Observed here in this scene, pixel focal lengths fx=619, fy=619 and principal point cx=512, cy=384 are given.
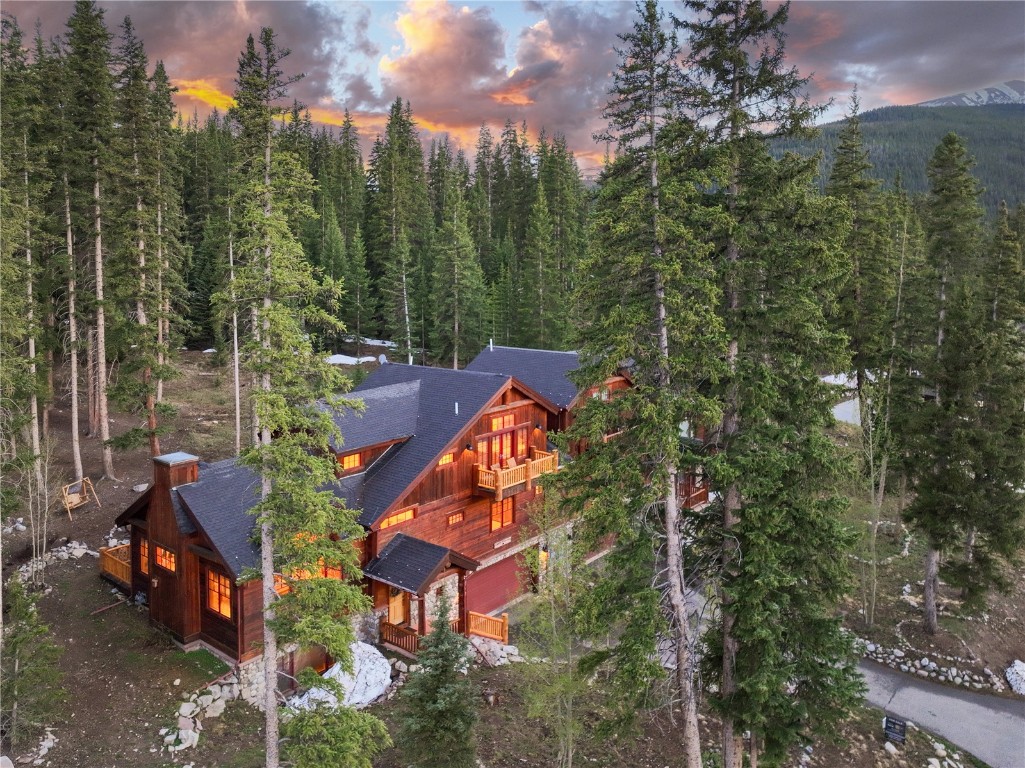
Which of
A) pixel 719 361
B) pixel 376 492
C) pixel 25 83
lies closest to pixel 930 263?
pixel 719 361

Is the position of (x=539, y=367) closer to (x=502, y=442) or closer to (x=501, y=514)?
(x=502, y=442)

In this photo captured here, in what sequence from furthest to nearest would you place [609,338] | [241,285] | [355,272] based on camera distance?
[355,272] → [609,338] → [241,285]

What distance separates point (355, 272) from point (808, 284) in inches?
1800

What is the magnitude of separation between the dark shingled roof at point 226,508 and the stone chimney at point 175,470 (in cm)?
24

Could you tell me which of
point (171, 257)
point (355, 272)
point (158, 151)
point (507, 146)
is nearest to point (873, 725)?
point (171, 257)

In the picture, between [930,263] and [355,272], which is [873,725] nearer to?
[930,263]

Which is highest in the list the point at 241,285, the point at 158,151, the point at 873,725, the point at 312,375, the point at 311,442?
the point at 158,151

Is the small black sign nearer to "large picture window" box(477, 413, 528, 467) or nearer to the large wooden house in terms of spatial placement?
the large wooden house

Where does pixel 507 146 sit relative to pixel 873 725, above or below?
above

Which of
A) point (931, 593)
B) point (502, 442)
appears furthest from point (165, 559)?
point (931, 593)

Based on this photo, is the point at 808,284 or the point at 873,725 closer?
the point at 808,284

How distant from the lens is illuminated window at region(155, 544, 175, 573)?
18.0 metres

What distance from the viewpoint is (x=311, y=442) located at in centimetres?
1165

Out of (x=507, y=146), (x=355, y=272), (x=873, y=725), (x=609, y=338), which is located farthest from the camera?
(x=507, y=146)
